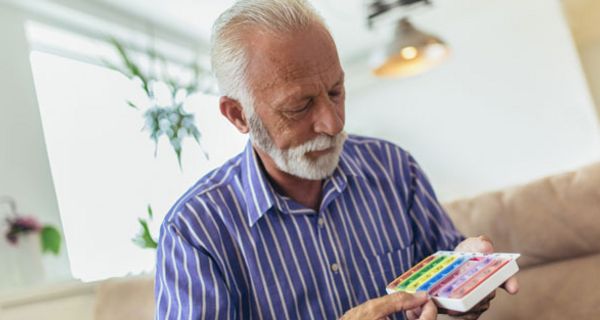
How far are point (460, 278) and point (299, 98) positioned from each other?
0.35 metres

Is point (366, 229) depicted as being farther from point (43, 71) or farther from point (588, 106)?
point (588, 106)

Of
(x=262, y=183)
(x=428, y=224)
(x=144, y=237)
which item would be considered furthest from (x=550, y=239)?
(x=144, y=237)

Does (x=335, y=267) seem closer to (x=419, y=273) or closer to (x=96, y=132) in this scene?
(x=419, y=273)

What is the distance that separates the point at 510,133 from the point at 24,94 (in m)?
3.06

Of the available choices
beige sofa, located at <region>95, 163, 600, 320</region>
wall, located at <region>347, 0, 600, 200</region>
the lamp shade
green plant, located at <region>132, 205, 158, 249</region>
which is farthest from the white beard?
wall, located at <region>347, 0, 600, 200</region>

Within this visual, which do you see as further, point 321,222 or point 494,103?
point 494,103

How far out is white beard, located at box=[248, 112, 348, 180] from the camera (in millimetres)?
762

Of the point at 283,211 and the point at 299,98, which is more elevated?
the point at 299,98

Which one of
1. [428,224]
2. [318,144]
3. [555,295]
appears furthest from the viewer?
[555,295]

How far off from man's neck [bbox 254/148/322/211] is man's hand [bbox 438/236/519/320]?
10.6 inches

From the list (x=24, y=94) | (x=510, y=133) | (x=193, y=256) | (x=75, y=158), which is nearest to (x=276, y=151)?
(x=193, y=256)

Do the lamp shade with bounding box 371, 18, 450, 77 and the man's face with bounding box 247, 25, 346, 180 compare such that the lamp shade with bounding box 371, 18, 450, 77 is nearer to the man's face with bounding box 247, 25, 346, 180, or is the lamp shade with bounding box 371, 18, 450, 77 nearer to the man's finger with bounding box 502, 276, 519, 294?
the man's face with bounding box 247, 25, 346, 180

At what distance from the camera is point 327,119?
73 centimetres

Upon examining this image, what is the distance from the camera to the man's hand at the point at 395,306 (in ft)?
1.83
